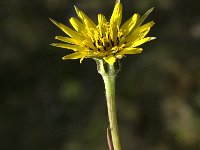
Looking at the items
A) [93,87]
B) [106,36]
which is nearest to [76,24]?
[106,36]

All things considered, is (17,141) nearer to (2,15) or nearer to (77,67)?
(77,67)

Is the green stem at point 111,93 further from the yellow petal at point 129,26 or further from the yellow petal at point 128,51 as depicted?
the yellow petal at point 129,26

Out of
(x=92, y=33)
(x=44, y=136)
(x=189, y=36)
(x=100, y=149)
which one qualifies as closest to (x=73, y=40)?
(x=92, y=33)

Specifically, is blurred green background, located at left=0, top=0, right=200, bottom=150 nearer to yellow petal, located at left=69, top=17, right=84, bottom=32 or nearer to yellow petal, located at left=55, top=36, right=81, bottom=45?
yellow petal, located at left=69, top=17, right=84, bottom=32

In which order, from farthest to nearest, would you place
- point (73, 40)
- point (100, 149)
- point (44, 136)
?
point (44, 136) → point (100, 149) → point (73, 40)

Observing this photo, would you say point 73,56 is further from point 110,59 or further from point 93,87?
point 93,87

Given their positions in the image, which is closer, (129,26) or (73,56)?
(73,56)

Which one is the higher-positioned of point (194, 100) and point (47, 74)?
point (47, 74)
